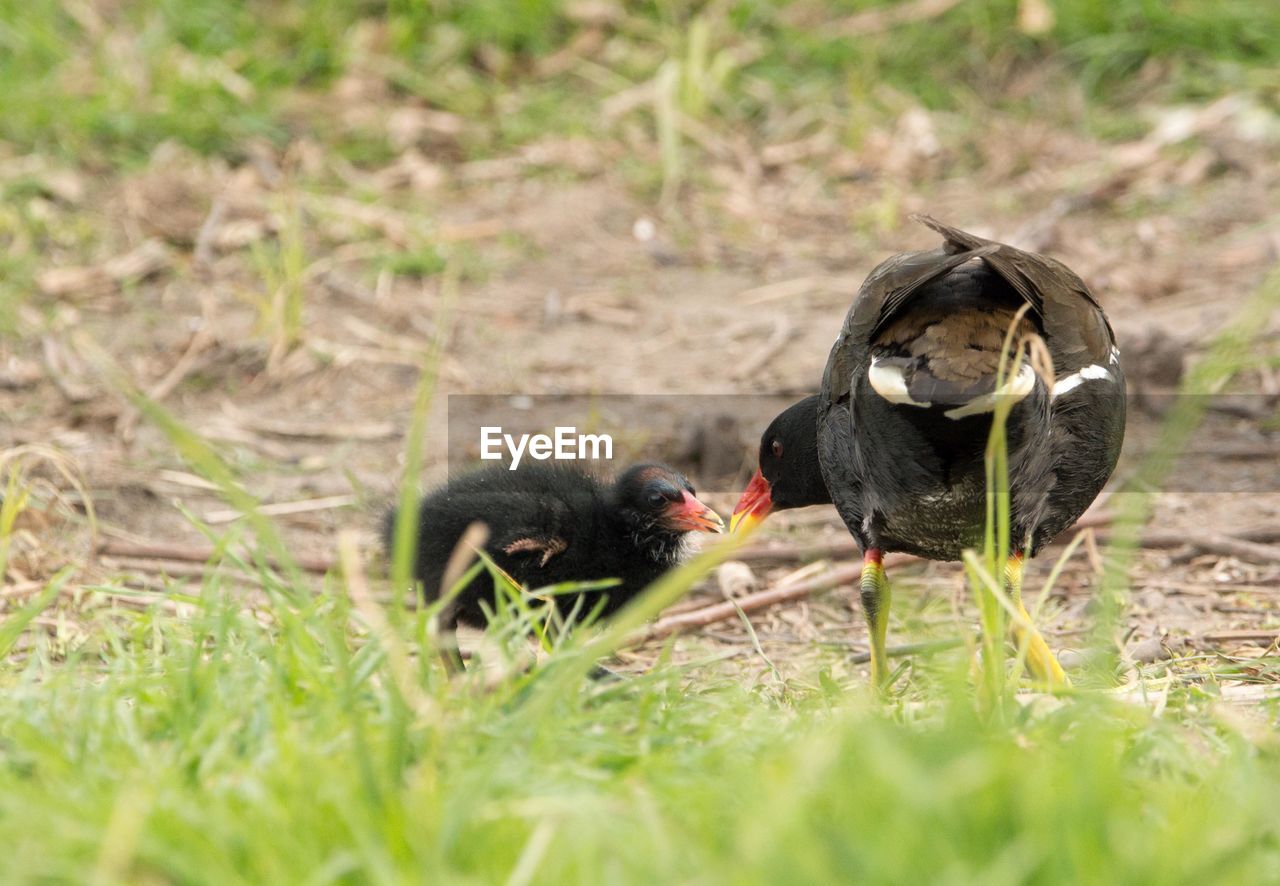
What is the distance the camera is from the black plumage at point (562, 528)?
4.00m

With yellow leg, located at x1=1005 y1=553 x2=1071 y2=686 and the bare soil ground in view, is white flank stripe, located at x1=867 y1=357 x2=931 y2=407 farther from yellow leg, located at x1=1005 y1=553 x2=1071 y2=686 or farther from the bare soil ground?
the bare soil ground

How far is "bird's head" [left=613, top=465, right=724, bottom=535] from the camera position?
4.17 metres

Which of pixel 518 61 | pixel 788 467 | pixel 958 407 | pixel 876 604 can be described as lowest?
pixel 876 604

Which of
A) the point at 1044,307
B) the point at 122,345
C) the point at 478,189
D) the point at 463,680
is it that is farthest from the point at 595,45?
the point at 463,680

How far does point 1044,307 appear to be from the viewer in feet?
11.1

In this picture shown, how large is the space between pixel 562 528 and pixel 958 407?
145 centimetres

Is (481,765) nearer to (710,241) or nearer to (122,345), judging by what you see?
(122,345)

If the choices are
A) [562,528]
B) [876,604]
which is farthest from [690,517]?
[876,604]

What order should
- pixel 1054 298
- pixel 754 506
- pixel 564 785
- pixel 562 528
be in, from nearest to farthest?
pixel 564 785 → pixel 1054 298 → pixel 562 528 → pixel 754 506

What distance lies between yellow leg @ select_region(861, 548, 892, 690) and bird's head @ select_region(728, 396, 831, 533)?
517 millimetres

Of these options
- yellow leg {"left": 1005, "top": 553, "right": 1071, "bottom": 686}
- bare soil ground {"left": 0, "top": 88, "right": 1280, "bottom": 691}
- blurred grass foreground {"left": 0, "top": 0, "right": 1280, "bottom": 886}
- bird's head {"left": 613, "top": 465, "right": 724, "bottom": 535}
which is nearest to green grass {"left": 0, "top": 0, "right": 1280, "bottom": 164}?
bare soil ground {"left": 0, "top": 88, "right": 1280, "bottom": 691}

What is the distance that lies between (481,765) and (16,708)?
0.87m

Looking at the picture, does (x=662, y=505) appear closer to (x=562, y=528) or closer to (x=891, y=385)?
(x=562, y=528)

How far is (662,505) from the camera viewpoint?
4180mm
